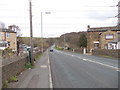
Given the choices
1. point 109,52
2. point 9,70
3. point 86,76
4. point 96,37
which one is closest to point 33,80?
point 9,70

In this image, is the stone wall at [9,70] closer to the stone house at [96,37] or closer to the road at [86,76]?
the road at [86,76]

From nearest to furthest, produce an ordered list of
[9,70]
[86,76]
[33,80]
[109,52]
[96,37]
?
[9,70] → [33,80] → [86,76] → [109,52] → [96,37]

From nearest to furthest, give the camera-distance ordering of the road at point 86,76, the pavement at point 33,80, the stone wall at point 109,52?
the road at point 86,76
the pavement at point 33,80
the stone wall at point 109,52

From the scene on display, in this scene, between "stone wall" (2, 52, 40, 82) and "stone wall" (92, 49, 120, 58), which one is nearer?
"stone wall" (2, 52, 40, 82)

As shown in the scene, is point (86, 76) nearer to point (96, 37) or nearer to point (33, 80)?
point (33, 80)

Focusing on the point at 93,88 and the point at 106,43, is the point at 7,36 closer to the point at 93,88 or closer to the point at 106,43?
the point at 106,43

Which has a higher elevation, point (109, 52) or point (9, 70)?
point (9, 70)

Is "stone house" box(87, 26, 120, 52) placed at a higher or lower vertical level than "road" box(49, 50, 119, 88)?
higher

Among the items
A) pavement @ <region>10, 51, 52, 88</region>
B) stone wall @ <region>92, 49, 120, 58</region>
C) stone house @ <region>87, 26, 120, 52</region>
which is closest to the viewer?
pavement @ <region>10, 51, 52, 88</region>

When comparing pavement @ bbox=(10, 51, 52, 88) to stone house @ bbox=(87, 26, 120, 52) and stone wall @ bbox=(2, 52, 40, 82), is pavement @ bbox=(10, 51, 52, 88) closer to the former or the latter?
stone wall @ bbox=(2, 52, 40, 82)

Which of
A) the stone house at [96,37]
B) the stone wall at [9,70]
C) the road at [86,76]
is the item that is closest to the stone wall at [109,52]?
the road at [86,76]

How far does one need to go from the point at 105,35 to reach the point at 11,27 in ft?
123

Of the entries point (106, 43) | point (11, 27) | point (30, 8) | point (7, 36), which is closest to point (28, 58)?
point (30, 8)

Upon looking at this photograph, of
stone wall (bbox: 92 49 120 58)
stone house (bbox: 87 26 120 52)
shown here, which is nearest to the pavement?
stone wall (bbox: 92 49 120 58)
